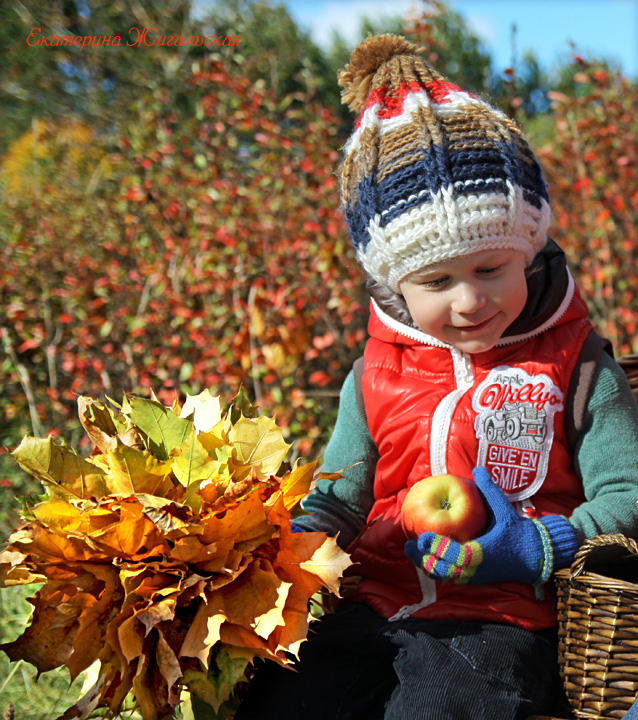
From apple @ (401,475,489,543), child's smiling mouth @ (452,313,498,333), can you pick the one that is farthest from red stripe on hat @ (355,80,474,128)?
apple @ (401,475,489,543)

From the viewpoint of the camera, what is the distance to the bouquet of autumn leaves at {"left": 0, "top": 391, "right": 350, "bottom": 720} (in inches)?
48.1

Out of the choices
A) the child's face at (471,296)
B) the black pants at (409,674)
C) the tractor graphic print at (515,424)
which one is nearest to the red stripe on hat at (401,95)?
the child's face at (471,296)

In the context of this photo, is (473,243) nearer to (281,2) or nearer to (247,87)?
(247,87)

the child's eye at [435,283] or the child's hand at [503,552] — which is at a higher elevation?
the child's eye at [435,283]

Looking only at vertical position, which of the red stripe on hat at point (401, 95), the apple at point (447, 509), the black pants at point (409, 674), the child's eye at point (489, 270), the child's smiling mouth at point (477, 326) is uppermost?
the red stripe on hat at point (401, 95)

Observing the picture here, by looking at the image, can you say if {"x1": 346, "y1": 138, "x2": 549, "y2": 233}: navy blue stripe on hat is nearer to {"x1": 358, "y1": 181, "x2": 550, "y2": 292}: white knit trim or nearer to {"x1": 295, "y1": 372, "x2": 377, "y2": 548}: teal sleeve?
{"x1": 358, "y1": 181, "x2": 550, "y2": 292}: white knit trim

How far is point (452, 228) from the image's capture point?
1.49 m

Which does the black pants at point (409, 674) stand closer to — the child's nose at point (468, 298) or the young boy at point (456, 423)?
the young boy at point (456, 423)

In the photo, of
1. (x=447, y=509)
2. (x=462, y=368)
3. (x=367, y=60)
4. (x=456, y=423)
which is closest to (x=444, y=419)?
(x=456, y=423)

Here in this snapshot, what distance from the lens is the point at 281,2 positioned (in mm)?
8969

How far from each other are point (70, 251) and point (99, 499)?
11.4 ft

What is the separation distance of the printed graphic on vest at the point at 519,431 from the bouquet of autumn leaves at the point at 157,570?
0.51 meters

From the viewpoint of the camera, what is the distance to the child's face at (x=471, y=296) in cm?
156

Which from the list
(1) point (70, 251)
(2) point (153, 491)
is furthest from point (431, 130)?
(1) point (70, 251)
